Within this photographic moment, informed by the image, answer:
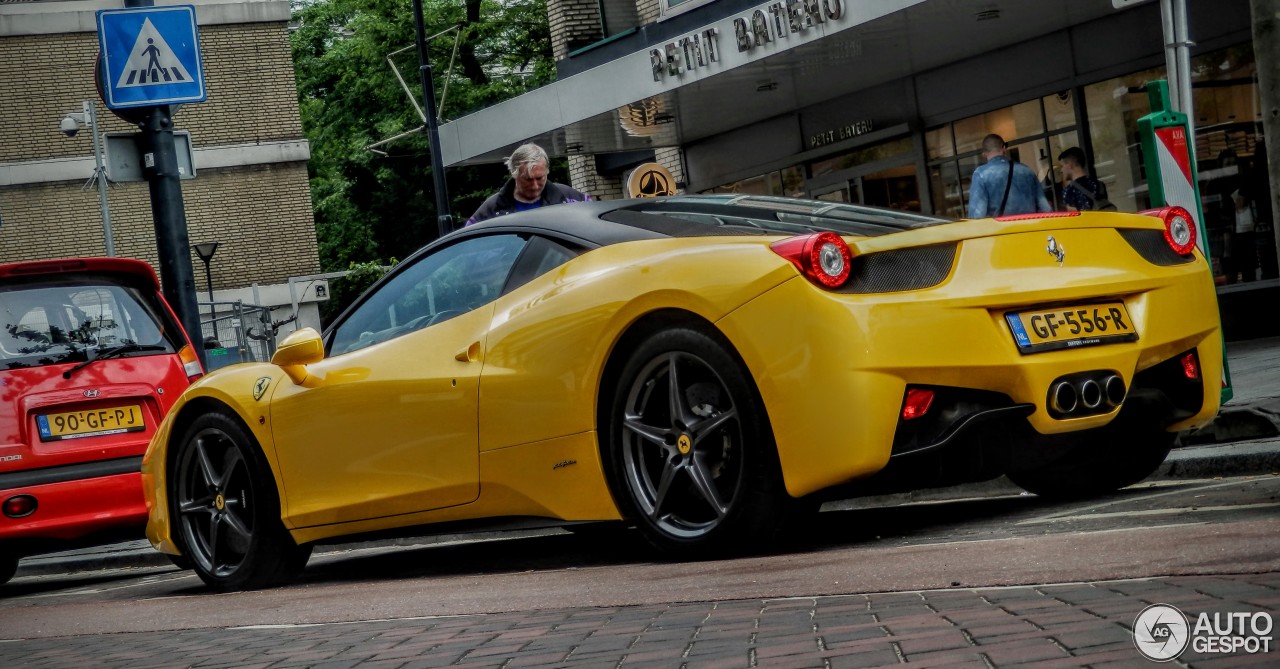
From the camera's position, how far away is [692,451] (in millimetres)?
5102

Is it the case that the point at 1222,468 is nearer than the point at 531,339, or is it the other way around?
the point at 531,339

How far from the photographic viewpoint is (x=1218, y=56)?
51.6 ft

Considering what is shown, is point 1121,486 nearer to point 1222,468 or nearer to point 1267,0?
point 1222,468

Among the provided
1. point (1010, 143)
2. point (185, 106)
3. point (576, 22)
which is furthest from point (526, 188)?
point (185, 106)

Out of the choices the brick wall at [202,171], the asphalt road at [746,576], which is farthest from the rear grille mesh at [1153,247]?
the brick wall at [202,171]

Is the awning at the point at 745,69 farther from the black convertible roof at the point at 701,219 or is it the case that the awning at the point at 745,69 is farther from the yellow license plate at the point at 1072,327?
the yellow license plate at the point at 1072,327

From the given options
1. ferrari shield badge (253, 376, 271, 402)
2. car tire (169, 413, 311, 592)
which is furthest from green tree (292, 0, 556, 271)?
ferrari shield badge (253, 376, 271, 402)

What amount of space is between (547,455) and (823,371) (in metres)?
1.19

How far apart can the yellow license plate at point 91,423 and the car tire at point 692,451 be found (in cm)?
435

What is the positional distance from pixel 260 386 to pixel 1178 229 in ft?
12.1

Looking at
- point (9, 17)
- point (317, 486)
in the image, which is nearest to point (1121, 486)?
point (317, 486)

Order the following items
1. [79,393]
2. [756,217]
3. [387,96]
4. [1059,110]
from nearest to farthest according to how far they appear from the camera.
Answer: [756,217], [79,393], [1059,110], [387,96]

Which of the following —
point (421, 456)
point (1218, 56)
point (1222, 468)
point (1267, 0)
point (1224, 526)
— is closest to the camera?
point (1224, 526)

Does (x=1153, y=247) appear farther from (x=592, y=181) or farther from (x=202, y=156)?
(x=202, y=156)
